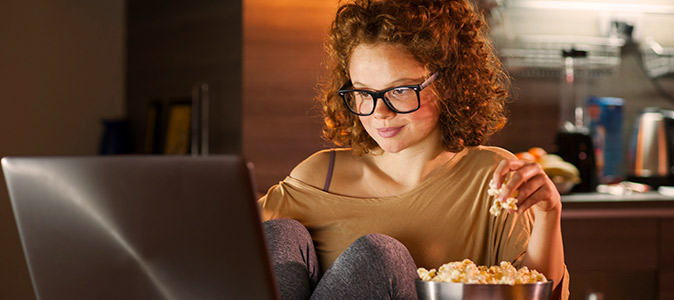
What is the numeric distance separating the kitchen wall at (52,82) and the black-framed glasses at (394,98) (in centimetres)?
278

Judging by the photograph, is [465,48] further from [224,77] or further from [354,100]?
[224,77]

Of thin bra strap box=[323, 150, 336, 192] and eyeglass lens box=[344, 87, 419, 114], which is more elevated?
eyeglass lens box=[344, 87, 419, 114]

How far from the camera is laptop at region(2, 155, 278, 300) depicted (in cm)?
75

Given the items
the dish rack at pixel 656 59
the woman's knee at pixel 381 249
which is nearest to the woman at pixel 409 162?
the woman's knee at pixel 381 249

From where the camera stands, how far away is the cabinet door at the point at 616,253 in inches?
105

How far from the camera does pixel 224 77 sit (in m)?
2.97

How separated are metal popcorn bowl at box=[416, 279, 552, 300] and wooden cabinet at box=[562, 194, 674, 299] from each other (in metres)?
1.81

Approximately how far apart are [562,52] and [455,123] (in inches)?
69.0

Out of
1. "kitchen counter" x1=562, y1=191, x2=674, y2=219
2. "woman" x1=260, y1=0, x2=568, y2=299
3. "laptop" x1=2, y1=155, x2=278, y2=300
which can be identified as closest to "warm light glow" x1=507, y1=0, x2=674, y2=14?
"kitchen counter" x1=562, y1=191, x2=674, y2=219

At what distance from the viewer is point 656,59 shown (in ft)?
11.0

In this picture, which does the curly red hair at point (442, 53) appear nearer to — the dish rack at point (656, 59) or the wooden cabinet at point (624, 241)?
the wooden cabinet at point (624, 241)

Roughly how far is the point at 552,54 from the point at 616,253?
3.07 feet

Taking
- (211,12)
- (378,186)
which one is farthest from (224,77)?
(378,186)

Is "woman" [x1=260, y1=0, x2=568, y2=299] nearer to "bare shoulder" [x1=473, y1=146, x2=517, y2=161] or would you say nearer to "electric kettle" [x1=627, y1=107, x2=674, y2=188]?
"bare shoulder" [x1=473, y1=146, x2=517, y2=161]
